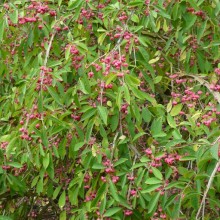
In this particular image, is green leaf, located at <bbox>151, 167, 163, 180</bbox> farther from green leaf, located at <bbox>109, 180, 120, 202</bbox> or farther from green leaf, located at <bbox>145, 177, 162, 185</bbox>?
green leaf, located at <bbox>109, 180, 120, 202</bbox>

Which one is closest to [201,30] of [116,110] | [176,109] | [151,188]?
[176,109]

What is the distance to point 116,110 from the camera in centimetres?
254

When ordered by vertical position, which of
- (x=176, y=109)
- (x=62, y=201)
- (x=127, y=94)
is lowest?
(x=62, y=201)

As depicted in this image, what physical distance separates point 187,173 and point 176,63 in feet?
2.85

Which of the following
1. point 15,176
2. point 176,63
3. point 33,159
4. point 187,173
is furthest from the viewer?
point 176,63

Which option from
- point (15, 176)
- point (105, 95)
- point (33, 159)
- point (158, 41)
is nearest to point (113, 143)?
point (105, 95)

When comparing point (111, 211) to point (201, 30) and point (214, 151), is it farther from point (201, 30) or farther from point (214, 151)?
point (201, 30)

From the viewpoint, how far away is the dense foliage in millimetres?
2447

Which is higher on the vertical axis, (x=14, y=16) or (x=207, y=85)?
(x=14, y=16)

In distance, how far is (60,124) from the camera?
253cm

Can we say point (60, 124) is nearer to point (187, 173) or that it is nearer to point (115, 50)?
point (115, 50)

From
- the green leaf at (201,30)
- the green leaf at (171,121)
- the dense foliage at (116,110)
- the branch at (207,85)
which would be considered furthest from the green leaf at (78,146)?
the green leaf at (201,30)

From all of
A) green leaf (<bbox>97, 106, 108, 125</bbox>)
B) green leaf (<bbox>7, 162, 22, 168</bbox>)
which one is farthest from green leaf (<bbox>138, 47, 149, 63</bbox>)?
green leaf (<bbox>7, 162, 22, 168</bbox>)

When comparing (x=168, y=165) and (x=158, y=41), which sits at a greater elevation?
(x=158, y=41)
